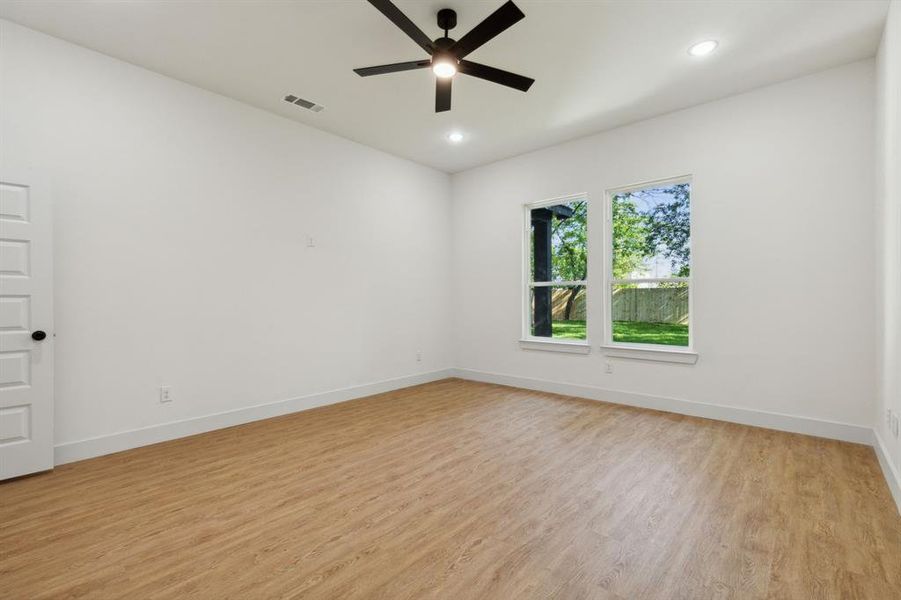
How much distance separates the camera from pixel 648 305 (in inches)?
181

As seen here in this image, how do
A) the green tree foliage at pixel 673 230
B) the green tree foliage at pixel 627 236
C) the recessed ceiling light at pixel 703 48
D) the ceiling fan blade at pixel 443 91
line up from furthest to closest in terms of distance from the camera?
the green tree foliage at pixel 627 236 → the green tree foliage at pixel 673 230 → the recessed ceiling light at pixel 703 48 → the ceiling fan blade at pixel 443 91

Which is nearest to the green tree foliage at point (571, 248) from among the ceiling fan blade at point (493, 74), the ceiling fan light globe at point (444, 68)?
the ceiling fan blade at point (493, 74)

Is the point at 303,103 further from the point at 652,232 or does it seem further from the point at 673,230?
the point at 673,230

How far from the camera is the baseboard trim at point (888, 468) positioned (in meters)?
2.34

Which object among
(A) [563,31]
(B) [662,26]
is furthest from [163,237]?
(B) [662,26]

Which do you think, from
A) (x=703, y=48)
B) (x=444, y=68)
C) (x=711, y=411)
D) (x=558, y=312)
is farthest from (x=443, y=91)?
(x=711, y=411)

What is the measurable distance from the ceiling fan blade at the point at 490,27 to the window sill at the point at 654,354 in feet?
11.3

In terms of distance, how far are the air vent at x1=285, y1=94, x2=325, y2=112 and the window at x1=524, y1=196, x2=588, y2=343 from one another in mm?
2912

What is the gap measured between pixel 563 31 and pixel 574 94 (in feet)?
3.26

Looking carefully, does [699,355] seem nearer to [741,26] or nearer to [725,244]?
Result: [725,244]

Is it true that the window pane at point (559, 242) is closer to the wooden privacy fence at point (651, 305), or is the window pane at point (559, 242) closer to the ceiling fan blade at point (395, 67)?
the wooden privacy fence at point (651, 305)

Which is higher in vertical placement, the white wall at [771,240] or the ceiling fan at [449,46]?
the ceiling fan at [449,46]

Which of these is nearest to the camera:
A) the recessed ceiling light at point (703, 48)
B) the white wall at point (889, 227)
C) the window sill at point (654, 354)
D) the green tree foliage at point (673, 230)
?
→ the white wall at point (889, 227)

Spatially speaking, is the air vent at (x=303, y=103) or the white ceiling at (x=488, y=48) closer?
the white ceiling at (x=488, y=48)
